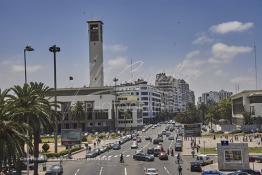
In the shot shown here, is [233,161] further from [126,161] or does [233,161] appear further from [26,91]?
[26,91]

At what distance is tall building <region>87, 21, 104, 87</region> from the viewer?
193250mm

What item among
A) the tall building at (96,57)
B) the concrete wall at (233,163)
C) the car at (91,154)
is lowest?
the car at (91,154)

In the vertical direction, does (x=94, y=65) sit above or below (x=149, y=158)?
above

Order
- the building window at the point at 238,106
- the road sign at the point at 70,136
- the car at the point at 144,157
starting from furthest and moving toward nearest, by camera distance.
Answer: the building window at the point at 238,106 < the road sign at the point at 70,136 < the car at the point at 144,157

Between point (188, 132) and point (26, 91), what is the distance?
210 feet

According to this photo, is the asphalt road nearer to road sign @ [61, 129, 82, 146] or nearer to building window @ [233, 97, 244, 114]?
road sign @ [61, 129, 82, 146]

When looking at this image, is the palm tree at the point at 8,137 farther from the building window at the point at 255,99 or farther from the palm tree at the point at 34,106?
the building window at the point at 255,99

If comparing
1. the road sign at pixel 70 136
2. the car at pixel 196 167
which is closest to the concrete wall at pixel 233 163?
the car at pixel 196 167

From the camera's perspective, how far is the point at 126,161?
76.8 m

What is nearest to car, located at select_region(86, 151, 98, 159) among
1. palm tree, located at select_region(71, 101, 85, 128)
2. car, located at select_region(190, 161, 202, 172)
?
car, located at select_region(190, 161, 202, 172)

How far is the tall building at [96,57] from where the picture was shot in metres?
193

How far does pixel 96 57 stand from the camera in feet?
634

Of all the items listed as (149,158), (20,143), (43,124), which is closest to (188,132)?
(149,158)

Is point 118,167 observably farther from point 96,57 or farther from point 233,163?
point 96,57
